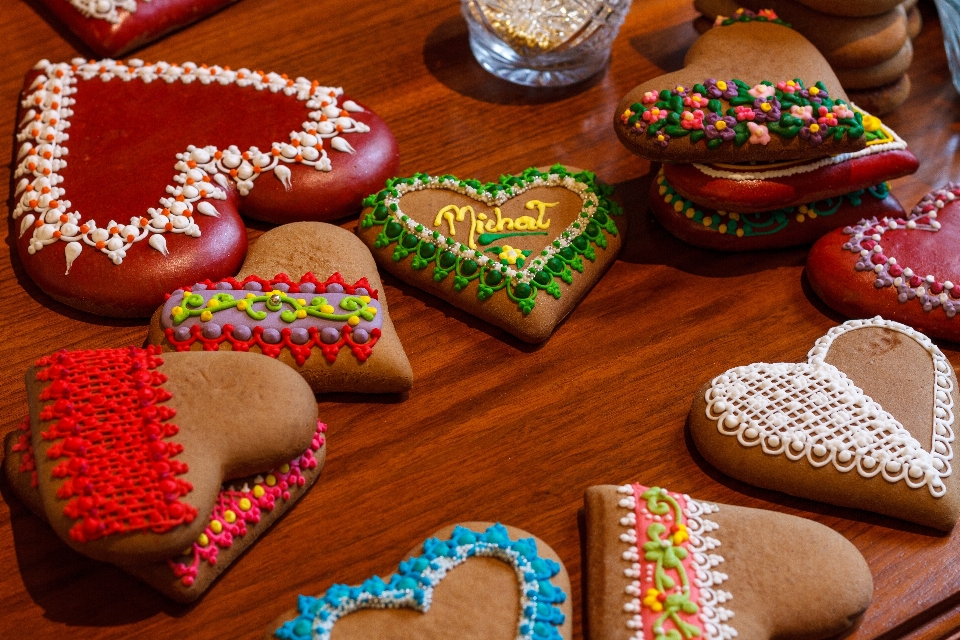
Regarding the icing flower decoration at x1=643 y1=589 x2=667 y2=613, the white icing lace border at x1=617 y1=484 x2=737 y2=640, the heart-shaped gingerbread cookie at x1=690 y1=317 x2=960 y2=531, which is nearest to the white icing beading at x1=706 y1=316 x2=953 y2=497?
the heart-shaped gingerbread cookie at x1=690 y1=317 x2=960 y2=531

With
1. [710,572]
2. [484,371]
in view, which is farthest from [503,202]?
[710,572]

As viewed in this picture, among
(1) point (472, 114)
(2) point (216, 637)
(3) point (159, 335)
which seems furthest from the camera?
(1) point (472, 114)

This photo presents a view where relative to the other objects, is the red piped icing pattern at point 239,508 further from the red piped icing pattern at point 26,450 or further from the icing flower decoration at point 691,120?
the icing flower decoration at point 691,120

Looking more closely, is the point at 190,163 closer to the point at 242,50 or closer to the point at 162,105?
the point at 162,105

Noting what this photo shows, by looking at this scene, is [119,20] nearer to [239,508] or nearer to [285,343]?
[285,343]

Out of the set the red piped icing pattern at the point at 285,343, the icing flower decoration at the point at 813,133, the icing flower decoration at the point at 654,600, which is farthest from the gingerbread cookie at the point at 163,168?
the icing flower decoration at the point at 654,600

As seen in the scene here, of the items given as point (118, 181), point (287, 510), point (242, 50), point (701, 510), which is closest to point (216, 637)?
point (287, 510)
